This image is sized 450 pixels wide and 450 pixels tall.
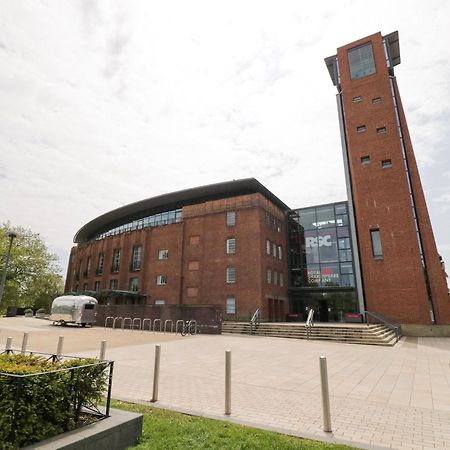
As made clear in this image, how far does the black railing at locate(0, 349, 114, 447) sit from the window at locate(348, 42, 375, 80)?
124 feet

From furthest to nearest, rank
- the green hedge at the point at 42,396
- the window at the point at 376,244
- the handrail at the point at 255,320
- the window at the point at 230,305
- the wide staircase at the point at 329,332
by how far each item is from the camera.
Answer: the window at the point at 230,305
the window at the point at 376,244
the handrail at the point at 255,320
the wide staircase at the point at 329,332
the green hedge at the point at 42,396

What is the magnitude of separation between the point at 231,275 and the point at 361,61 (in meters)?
27.3

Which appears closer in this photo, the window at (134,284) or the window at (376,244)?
the window at (376,244)

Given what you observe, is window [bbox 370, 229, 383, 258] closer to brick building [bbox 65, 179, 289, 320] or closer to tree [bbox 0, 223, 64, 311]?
brick building [bbox 65, 179, 289, 320]

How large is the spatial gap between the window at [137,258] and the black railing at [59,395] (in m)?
36.0

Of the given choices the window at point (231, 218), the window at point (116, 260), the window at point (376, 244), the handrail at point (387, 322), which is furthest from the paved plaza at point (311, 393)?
the window at point (116, 260)

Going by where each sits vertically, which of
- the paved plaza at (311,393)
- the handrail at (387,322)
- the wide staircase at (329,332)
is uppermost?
the handrail at (387,322)

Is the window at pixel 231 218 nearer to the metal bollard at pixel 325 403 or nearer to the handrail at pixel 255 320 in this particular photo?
the handrail at pixel 255 320

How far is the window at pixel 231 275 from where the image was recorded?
30.4m

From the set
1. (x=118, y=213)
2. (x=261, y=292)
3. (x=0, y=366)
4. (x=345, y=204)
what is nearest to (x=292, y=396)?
(x=0, y=366)

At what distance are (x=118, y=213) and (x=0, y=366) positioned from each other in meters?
49.4

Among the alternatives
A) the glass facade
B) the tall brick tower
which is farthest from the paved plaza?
the glass facade

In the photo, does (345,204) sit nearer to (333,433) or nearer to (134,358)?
(134,358)

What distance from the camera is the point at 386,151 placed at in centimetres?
2933
